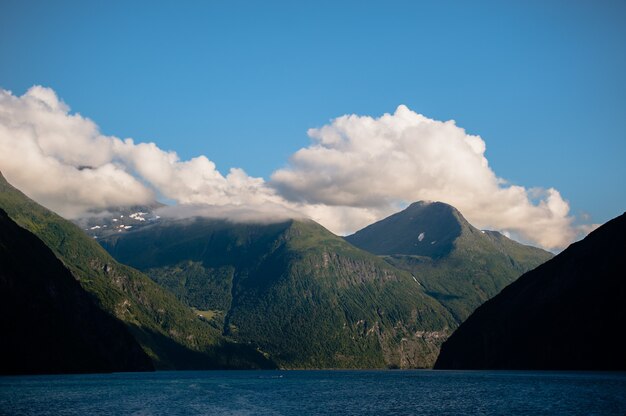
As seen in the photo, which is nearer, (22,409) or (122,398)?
(22,409)

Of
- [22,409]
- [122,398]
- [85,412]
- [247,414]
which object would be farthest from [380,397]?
[22,409]

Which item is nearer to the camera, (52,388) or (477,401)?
(477,401)

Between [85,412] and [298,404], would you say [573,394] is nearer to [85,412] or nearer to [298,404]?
[298,404]

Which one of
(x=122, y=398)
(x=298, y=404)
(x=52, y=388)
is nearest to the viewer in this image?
(x=298, y=404)

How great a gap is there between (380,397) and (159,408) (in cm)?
5615

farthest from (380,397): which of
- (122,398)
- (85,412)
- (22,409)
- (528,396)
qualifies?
(22,409)

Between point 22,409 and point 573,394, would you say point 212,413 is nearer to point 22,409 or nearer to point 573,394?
point 22,409

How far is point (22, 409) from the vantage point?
129875 millimetres

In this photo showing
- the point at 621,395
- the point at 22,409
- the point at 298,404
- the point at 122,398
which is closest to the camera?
the point at 22,409

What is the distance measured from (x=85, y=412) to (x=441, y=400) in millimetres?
76670

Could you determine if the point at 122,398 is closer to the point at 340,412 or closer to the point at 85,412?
the point at 85,412

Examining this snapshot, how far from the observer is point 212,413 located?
137500mm

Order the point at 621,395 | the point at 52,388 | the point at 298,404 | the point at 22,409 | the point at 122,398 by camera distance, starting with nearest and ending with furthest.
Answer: the point at 22,409 < the point at 621,395 < the point at 298,404 < the point at 122,398 < the point at 52,388

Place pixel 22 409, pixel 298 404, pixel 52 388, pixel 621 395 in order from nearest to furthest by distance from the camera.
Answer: pixel 22 409 < pixel 621 395 < pixel 298 404 < pixel 52 388
